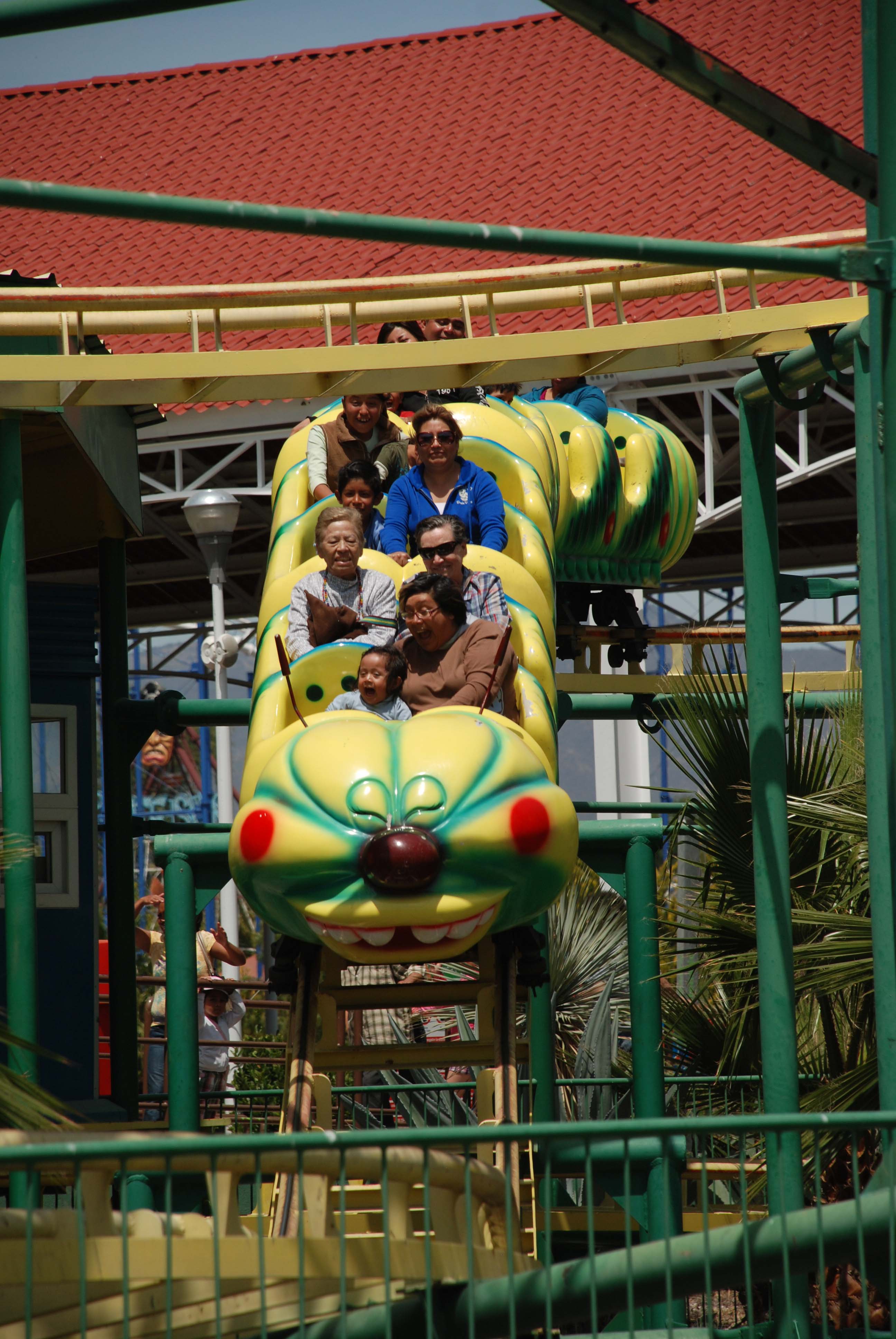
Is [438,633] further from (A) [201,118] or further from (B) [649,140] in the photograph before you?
(A) [201,118]

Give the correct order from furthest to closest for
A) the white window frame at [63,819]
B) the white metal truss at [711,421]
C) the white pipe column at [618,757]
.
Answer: the white pipe column at [618,757], the white metal truss at [711,421], the white window frame at [63,819]

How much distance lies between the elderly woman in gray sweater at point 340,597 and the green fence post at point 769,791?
145 cm

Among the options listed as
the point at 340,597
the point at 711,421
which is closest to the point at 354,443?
the point at 340,597

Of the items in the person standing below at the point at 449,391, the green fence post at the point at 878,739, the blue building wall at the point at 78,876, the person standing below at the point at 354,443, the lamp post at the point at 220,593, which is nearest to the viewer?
the green fence post at the point at 878,739

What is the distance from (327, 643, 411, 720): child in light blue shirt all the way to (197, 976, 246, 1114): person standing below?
410 centimetres

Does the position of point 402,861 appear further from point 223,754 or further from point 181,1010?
point 223,754

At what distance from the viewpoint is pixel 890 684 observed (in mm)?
3760

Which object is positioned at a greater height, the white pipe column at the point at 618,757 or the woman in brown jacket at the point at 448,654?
the woman in brown jacket at the point at 448,654

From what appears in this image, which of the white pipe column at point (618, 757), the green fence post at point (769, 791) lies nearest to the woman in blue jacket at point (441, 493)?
the green fence post at point (769, 791)

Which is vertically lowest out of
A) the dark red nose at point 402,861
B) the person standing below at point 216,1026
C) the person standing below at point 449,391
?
the person standing below at point 216,1026

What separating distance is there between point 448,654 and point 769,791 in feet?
4.37

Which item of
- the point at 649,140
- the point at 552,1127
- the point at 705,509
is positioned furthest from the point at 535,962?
the point at 649,140

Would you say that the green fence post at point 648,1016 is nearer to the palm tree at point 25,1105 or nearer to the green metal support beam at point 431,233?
the green metal support beam at point 431,233

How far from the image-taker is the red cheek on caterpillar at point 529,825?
16.4 ft
